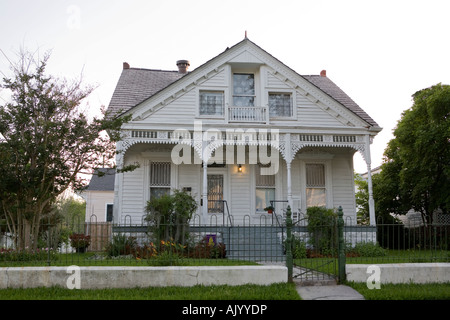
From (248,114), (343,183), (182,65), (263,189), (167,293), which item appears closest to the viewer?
(167,293)

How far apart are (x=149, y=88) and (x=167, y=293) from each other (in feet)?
41.1

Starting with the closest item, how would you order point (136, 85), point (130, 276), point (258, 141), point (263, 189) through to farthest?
point (130, 276)
point (258, 141)
point (263, 189)
point (136, 85)

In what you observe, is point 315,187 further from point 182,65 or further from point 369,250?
point 182,65

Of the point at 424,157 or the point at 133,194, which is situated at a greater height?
the point at 424,157

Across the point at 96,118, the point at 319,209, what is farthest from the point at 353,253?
the point at 96,118

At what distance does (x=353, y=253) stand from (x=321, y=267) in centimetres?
476

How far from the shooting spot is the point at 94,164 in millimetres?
11328

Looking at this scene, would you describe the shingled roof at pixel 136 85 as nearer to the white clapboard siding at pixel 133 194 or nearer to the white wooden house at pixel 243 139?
the white wooden house at pixel 243 139

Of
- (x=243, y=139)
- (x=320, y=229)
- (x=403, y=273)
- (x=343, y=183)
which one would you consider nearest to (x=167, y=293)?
(x=403, y=273)

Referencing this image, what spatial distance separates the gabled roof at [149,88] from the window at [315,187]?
9.29 ft

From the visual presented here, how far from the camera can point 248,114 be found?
653 inches

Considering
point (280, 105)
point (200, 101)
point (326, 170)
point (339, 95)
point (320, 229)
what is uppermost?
point (339, 95)

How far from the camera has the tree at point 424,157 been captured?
1703 cm
